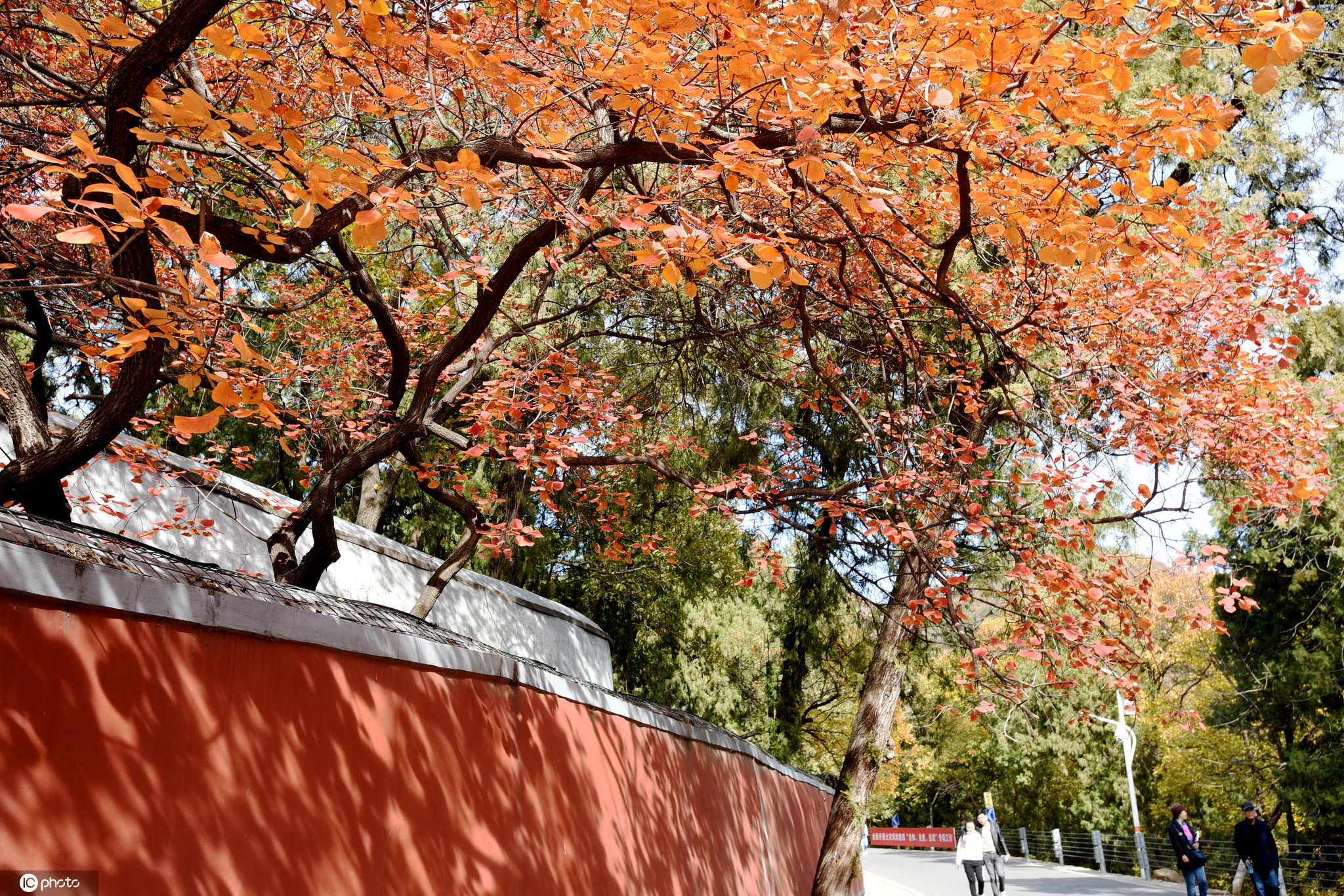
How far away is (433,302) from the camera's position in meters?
12.0

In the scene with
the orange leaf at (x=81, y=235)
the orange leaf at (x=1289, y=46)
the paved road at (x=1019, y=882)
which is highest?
the orange leaf at (x=1289, y=46)

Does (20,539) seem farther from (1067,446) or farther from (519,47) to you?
(1067,446)

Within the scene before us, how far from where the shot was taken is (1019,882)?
20.0 metres

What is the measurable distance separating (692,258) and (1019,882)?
19882 millimetres

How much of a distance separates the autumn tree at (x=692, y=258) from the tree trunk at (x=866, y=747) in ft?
0.15

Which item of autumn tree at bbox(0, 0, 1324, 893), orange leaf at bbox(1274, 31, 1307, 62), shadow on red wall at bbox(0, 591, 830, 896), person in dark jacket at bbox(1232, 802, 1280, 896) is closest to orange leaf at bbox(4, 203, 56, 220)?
autumn tree at bbox(0, 0, 1324, 893)

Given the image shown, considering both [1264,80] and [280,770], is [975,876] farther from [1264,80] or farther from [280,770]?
[1264,80]

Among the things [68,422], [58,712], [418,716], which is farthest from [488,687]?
[68,422]

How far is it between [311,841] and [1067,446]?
6.84 meters

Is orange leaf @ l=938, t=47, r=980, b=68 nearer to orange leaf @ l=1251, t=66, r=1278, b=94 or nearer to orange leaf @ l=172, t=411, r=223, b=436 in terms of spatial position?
orange leaf @ l=1251, t=66, r=1278, b=94

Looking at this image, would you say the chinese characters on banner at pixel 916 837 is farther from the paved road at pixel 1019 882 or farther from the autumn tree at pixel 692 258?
the autumn tree at pixel 692 258

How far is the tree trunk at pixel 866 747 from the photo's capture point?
961 cm

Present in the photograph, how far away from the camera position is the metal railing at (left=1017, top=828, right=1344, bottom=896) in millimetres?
15336

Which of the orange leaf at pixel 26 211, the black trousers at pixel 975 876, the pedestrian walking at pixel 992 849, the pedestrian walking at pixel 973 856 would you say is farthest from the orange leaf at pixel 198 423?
the pedestrian walking at pixel 992 849
